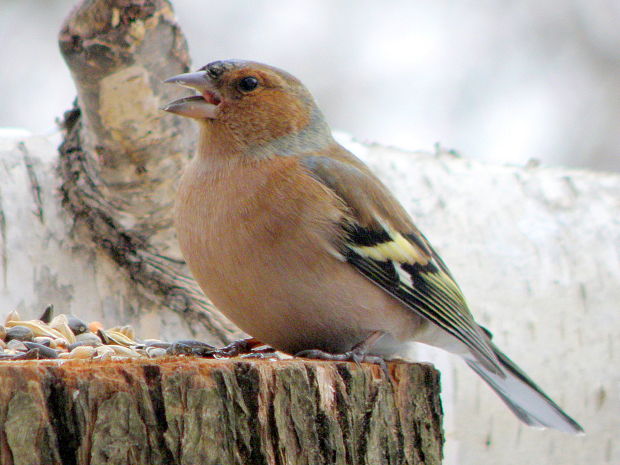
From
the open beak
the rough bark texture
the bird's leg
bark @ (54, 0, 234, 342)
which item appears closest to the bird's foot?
the bird's leg

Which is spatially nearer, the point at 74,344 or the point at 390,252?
the point at 74,344

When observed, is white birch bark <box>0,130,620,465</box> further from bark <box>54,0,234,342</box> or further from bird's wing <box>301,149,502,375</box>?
bird's wing <box>301,149,502,375</box>

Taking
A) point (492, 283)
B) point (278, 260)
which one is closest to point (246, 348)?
point (278, 260)

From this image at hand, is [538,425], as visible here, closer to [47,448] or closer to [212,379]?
[212,379]

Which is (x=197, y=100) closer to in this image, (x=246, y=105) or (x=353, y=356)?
(x=246, y=105)

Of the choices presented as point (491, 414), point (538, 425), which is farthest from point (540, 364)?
point (538, 425)

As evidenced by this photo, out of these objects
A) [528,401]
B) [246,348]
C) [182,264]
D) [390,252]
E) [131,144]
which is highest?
[131,144]

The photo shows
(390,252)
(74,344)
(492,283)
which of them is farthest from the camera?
(492,283)
